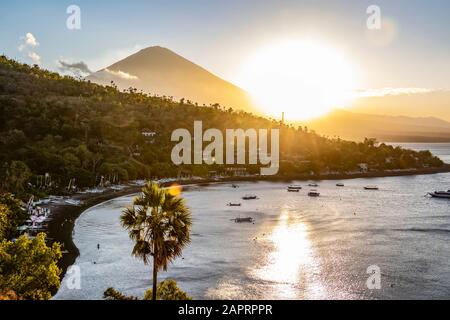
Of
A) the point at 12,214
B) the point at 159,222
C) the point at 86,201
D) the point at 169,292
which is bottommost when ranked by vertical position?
the point at 86,201

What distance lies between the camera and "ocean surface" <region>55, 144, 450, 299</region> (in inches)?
1215

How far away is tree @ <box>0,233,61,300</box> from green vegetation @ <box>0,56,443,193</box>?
4877 cm

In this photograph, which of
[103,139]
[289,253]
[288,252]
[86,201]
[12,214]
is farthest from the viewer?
[103,139]

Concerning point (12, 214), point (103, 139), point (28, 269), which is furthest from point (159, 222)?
point (103, 139)

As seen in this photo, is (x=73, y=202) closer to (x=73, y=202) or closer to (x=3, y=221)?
(x=73, y=202)

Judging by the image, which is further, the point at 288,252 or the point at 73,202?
the point at 73,202

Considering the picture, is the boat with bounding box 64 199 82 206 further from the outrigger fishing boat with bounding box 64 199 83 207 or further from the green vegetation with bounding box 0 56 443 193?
the green vegetation with bounding box 0 56 443 193

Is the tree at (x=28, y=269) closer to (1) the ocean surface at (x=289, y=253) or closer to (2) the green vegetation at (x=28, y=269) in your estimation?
(2) the green vegetation at (x=28, y=269)

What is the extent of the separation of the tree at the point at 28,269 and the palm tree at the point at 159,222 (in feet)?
20.5

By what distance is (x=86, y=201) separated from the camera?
68562 millimetres

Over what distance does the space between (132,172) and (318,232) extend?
51543 millimetres

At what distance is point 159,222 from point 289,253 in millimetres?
31001
